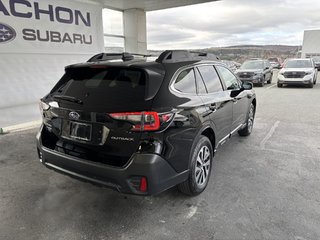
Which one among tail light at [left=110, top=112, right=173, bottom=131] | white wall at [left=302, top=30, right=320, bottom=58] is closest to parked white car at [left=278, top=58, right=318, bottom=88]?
tail light at [left=110, top=112, right=173, bottom=131]

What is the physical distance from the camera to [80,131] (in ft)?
8.83

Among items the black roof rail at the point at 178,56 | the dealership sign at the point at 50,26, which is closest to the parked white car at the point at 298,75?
the dealership sign at the point at 50,26

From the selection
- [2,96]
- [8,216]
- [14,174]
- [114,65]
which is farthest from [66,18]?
[8,216]

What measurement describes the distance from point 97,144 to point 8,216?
1.33m

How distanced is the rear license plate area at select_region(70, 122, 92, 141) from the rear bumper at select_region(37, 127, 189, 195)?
0.72 feet

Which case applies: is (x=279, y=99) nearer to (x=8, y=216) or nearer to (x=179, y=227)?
(x=179, y=227)

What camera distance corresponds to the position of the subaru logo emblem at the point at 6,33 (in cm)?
612

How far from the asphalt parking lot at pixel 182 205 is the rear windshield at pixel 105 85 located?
4.14 feet

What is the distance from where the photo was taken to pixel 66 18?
25.0 feet

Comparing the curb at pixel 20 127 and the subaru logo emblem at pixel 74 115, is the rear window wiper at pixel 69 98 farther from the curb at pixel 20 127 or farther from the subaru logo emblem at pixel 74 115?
the curb at pixel 20 127

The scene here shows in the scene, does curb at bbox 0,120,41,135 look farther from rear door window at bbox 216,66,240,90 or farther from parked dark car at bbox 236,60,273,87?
parked dark car at bbox 236,60,273,87

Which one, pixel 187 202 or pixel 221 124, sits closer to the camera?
pixel 187 202

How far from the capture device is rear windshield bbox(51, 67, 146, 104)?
8.49 ft

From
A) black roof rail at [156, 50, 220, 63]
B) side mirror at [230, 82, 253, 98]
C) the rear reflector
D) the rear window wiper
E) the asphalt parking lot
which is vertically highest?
black roof rail at [156, 50, 220, 63]
